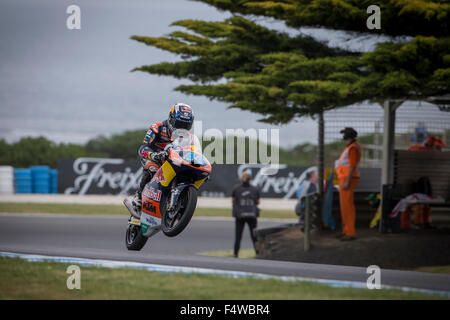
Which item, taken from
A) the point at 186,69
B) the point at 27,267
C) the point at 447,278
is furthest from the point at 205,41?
the point at 447,278

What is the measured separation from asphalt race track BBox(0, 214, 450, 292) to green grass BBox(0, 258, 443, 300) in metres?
0.45

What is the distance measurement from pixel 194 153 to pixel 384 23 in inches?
353

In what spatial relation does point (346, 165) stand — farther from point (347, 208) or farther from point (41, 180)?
point (41, 180)

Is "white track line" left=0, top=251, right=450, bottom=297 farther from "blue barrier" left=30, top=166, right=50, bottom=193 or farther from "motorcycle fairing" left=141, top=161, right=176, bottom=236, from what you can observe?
"motorcycle fairing" left=141, top=161, right=176, bottom=236

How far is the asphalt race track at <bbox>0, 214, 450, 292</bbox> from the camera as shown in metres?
8.64

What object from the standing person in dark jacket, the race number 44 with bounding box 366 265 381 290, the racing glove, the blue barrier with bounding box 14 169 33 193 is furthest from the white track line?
the racing glove

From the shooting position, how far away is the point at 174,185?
3.66 metres

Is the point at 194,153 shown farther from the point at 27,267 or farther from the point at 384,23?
the point at 384,23

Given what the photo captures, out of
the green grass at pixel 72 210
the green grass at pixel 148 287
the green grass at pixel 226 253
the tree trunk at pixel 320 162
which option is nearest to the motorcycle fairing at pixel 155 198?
the green grass at pixel 148 287

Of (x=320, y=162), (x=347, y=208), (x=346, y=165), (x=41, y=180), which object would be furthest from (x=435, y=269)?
(x=41, y=180)

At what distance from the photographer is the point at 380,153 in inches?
593

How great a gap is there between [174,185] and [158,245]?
574 inches

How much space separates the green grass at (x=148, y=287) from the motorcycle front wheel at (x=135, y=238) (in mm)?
2829
